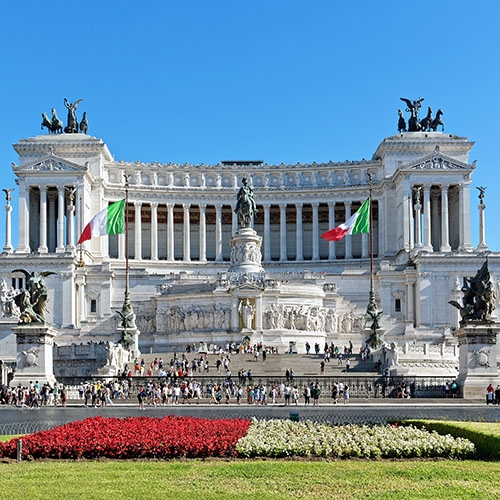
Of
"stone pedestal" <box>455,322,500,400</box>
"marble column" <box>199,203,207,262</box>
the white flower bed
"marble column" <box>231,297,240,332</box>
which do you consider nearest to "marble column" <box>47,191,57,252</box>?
"marble column" <box>199,203,207,262</box>

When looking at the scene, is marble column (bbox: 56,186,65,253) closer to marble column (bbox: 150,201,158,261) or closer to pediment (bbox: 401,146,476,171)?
marble column (bbox: 150,201,158,261)

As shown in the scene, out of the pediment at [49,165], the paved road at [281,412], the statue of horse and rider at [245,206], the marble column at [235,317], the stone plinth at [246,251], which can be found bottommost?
the paved road at [281,412]

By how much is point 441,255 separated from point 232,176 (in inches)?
1434

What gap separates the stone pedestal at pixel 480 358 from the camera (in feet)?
173

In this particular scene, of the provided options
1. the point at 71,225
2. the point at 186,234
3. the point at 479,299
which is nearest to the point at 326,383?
the point at 479,299

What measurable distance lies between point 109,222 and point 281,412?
39836mm

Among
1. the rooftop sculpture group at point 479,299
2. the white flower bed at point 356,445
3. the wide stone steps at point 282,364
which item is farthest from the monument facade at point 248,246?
the white flower bed at point 356,445

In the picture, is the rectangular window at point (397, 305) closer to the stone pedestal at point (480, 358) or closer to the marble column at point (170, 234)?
the marble column at point (170, 234)

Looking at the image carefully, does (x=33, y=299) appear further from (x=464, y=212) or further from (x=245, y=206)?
(x=464, y=212)

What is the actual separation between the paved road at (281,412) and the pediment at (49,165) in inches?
2564

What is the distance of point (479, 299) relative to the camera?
2089 inches

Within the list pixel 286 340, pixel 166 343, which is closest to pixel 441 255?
pixel 286 340

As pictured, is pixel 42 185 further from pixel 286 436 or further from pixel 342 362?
pixel 286 436

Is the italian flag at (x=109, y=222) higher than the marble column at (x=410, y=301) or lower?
higher
